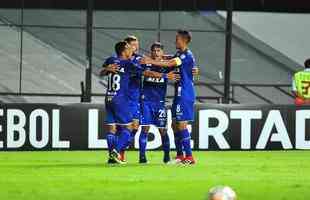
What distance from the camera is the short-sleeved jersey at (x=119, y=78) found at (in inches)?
626

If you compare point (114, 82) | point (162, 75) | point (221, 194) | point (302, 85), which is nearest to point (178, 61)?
point (162, 75)

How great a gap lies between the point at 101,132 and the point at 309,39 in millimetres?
22536

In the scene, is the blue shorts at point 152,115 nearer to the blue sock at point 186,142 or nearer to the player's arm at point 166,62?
the blue sock at point 186,142

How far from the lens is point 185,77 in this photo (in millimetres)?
15688

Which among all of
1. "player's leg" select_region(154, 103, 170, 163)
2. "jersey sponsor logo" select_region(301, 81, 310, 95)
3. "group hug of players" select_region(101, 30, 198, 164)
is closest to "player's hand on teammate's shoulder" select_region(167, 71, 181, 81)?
"group hug of players" select_region(101, 30, 198, 164)

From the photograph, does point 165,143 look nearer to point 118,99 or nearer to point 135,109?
point 135,109

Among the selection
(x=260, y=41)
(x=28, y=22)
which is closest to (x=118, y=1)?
(x=28, y=22)

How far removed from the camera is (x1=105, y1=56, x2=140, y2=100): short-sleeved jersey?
15898 mm

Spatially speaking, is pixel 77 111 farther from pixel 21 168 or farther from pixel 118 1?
pixel 118 1

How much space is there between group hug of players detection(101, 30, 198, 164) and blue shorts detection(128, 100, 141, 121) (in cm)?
2

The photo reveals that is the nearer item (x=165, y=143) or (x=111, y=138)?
(x=111, y=138)

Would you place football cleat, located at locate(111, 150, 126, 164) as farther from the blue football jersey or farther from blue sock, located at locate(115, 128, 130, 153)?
the blue football jersey

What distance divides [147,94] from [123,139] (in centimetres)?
82

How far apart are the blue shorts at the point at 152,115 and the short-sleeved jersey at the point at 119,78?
402 millimetres
